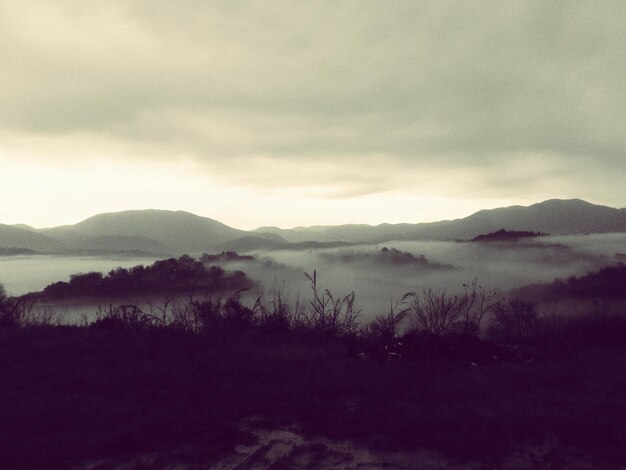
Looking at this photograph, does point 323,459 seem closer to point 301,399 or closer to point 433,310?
point 301,399

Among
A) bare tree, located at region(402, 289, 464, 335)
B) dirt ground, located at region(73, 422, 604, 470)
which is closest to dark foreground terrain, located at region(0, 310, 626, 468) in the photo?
dirt ground, located at region(73, 422, 604, 470)

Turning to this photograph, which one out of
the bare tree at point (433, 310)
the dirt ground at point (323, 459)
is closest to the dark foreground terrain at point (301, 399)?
the dirt ground at point (323, 459)

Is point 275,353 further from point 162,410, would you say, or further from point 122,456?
point 122,456

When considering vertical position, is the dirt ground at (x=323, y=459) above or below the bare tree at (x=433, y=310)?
below

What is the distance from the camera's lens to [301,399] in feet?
17.9

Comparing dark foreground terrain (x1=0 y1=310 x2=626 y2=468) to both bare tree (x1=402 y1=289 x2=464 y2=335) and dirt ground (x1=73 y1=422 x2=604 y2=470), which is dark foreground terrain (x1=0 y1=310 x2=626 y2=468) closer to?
dirt ground (x1=73 y1=422 x2=604 y2=470)

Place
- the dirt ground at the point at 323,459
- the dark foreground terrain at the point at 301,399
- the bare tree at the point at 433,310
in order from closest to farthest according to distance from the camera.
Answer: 1. the dirt ground at the point at 323,459
2. the dark foreground terrain at the point at 301,399
3. the bare tree at the point at 433,310

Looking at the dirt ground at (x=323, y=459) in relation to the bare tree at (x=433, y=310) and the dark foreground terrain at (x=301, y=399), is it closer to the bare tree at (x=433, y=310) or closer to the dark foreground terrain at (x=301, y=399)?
the dark foreground terrain at (x=301, y=399)

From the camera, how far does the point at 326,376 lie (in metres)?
6.18

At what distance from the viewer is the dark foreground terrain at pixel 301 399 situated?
428 cm

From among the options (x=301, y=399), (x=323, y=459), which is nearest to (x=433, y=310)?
(x=301, y=399)

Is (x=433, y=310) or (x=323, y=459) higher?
(x=433, y=310)

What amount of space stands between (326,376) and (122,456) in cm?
274

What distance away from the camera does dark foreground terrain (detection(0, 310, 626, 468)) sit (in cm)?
428
